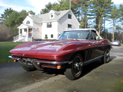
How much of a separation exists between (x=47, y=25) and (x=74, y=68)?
2837cm

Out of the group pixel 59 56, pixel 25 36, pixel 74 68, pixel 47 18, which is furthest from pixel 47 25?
pixel 59 56

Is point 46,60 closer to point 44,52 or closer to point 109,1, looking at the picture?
point 44,52

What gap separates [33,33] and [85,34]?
89.5 feet

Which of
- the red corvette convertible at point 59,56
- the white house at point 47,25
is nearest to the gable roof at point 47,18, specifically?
the white house at point 47,25

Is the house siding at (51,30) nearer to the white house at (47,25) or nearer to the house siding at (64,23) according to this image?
the white house at (47,25)

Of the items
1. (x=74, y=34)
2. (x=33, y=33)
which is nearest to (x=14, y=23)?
(x=33, y=33)

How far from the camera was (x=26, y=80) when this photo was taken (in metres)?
3.45

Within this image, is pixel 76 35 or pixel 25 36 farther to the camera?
Result: pixel 25 36

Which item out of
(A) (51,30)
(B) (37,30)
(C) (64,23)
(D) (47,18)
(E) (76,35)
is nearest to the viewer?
(E) (76,35)

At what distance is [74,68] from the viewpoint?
3.48 metres

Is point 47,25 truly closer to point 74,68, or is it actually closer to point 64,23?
point 64,23

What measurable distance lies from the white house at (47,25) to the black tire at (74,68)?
25.7 meters

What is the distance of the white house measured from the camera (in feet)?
96.5

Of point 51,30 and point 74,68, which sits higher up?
point 51,30
